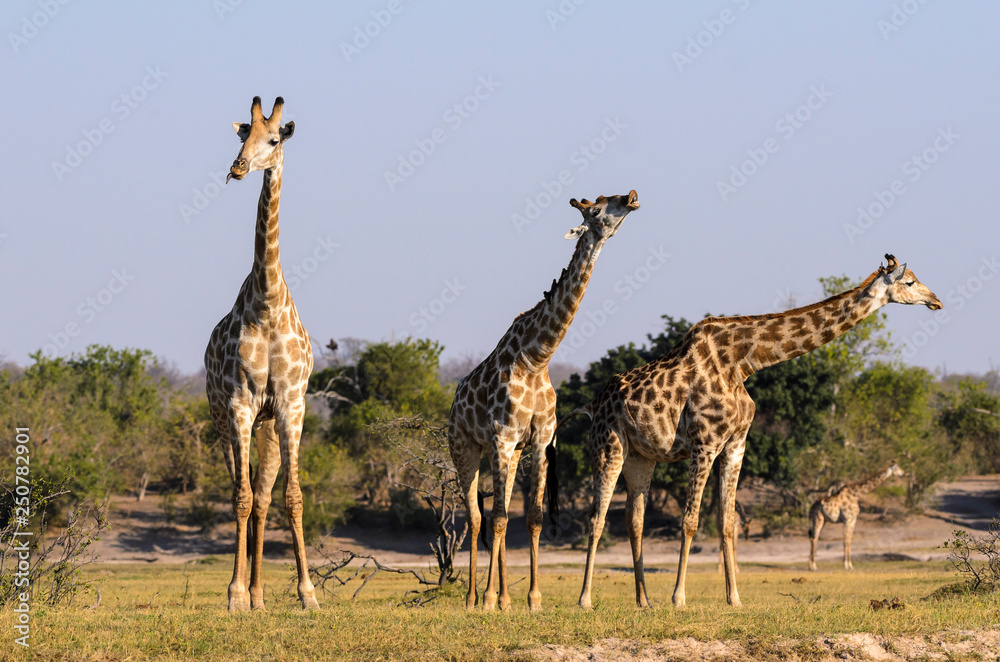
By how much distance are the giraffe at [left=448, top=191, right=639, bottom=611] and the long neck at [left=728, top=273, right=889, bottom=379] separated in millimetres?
2403

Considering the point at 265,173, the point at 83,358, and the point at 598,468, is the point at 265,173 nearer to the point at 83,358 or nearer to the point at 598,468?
the point at 598,468

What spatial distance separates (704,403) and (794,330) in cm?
149

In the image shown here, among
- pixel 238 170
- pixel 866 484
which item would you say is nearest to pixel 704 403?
pixel 238 170

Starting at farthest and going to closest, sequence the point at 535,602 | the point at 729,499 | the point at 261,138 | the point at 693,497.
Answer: the point at 729,499
the point at 693,497
the point at 535,602
the point at 261,138

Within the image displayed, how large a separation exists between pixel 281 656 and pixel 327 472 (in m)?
25.7

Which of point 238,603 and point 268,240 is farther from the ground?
point 268,240

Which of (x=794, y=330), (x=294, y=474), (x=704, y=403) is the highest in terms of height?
(x=794, y=330)

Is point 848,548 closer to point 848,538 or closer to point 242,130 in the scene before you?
point 848,538

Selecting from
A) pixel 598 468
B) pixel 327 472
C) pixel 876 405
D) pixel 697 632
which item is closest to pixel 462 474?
pixel 598 468

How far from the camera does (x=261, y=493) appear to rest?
1128cm

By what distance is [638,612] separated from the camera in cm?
1063

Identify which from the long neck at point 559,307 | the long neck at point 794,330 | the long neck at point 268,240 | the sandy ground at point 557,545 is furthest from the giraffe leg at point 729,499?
the sandy ground at point 557,545

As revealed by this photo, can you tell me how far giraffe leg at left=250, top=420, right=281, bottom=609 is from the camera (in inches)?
431

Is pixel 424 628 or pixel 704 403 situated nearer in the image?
pixel 424 628
